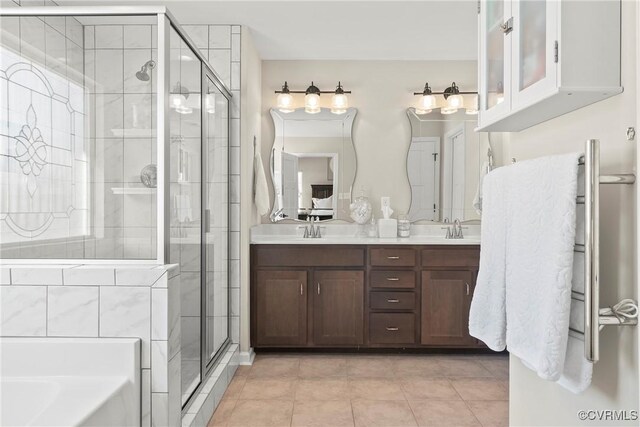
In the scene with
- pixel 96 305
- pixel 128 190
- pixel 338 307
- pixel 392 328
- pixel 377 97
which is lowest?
pixel 392 328

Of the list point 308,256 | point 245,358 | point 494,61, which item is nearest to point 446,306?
point 308,256

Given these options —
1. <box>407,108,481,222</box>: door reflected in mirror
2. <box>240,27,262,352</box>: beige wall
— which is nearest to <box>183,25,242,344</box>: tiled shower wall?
<box>240,27,262,352</box>: beige wall

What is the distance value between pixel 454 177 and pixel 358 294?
142cm

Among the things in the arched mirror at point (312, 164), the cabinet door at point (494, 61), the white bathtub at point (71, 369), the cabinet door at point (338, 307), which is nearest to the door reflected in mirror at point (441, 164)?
A: the arched mirror at point (312, 164)

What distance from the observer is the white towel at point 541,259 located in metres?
1.09

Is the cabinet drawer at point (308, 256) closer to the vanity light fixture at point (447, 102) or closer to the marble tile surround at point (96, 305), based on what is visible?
the vanity light fixture at point (447, 102)

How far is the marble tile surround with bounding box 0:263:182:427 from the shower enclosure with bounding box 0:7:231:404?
9 cm

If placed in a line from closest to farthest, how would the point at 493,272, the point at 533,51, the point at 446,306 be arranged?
the point at 533,51 < the point at 493,272 < the point at 446,306

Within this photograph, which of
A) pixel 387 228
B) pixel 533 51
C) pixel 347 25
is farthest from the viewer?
pixel 387 228

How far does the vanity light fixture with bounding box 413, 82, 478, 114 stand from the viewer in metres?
3.93

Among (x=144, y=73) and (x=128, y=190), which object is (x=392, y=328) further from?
(x=144, y=73)

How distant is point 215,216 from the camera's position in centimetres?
283

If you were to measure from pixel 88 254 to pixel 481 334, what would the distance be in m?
1.60

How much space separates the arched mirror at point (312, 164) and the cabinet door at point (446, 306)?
104cm
